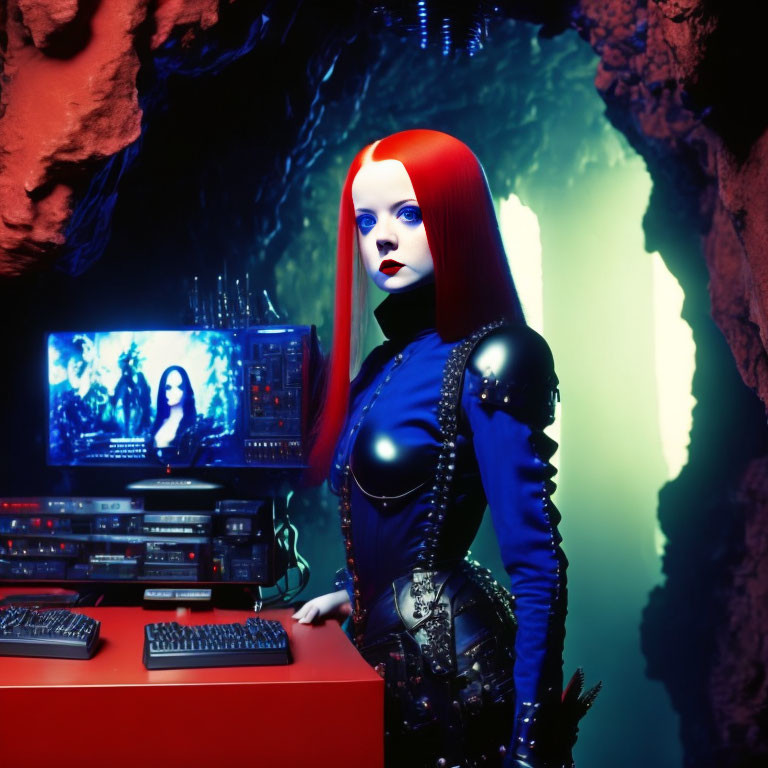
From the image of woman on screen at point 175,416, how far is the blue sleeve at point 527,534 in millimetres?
1209

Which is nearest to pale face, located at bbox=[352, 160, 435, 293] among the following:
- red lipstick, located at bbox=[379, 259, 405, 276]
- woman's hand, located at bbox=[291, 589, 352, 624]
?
red lipstick, located at bbox=[379, 259, 405, 276]

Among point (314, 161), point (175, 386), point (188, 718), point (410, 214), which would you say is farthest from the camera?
point (314, 161)

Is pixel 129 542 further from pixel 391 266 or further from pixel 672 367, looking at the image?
pixel 672 367

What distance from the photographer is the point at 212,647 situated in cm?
158

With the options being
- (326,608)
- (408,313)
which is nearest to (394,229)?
(408,313)

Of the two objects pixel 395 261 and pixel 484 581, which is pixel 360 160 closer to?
pixel 395 261

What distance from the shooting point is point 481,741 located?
161 cm

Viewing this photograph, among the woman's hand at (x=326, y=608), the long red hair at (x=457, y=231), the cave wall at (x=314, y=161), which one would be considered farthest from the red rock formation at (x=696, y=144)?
the woman's hand at (x=326, y=608)

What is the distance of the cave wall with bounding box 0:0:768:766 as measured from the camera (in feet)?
7.14

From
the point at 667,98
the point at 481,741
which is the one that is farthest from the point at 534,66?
the point at 481,741

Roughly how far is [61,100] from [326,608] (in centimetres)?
138

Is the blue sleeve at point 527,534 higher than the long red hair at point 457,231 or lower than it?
lower

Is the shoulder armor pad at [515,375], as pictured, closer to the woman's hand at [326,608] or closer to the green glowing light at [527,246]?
the woman's hand at [326,608]

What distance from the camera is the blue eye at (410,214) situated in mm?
1840
